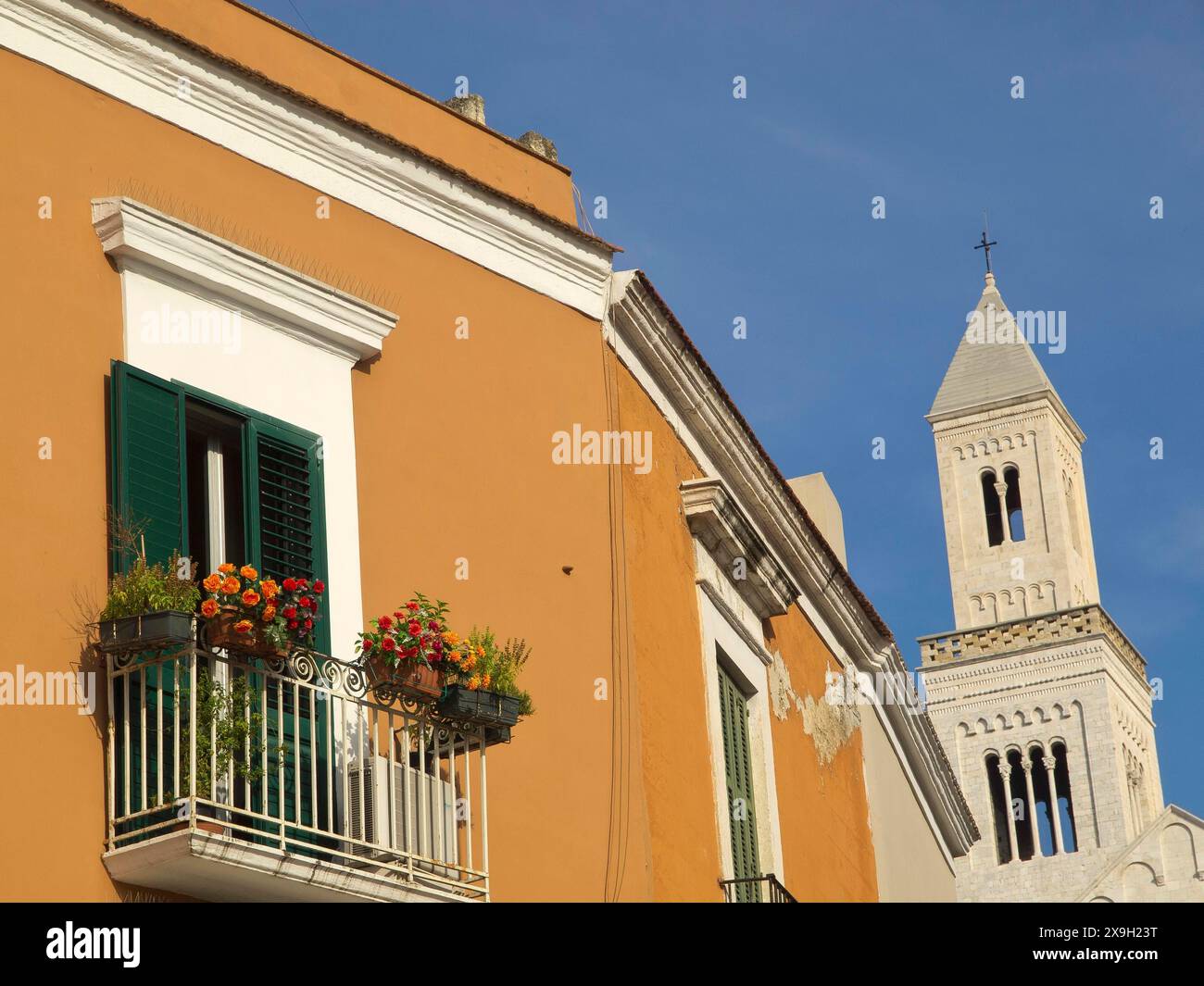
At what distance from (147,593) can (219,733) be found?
0.54 meters

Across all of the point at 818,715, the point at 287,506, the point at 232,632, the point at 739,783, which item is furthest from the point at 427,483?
the point at 818,715

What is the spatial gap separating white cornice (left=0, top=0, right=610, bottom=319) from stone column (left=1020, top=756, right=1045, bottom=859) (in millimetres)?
56153

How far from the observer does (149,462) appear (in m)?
8.16

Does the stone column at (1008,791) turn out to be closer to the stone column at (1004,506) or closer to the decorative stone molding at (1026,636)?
the decorative stone molding at (1026,636)

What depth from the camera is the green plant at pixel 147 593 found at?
7.62 m

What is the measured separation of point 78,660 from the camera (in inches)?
304

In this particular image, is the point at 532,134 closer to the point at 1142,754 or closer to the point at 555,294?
the point at 555,294

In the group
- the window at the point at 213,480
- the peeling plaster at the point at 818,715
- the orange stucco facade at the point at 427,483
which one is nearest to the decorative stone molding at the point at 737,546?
the orange stucco facade at the point at 427,483

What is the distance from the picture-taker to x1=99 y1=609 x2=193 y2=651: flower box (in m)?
7.49

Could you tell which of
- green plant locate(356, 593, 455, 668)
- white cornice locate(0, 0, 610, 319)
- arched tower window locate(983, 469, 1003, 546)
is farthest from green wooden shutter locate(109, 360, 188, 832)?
arched tower window locate(983, 469, 1003, 546)

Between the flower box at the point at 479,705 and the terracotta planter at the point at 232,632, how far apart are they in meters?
0.96

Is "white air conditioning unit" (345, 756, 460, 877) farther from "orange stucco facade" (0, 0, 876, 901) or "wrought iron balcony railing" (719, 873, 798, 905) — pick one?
"wrought iron balcony railing" (719, 873, 798, 905)

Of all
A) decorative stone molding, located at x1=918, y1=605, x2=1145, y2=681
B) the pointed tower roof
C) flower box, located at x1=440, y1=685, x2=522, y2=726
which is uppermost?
the pointed tower roof
